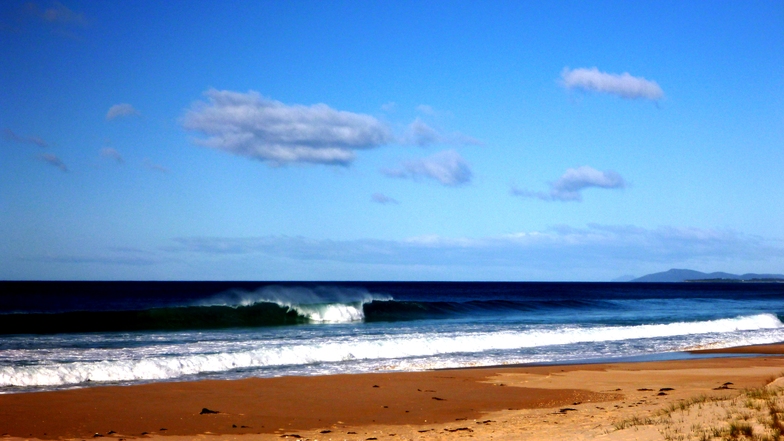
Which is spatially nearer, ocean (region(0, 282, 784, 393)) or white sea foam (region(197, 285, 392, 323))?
ocean (region(0, 282, 784, 393))

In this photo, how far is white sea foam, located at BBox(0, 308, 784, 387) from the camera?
16.5 metres

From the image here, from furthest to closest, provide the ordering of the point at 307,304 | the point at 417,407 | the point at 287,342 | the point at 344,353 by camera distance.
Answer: the point at 307,304 < the point at 287,342 < the point at 344,353 < the point at 417,407

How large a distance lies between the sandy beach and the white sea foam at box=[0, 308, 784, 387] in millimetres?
1894

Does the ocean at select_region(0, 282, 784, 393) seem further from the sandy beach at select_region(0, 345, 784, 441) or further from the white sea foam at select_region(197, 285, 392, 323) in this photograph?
the sandy beach at select_region(0, 345, 784, 441)

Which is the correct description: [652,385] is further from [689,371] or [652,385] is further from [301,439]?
[301,439]

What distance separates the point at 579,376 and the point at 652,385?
1.97m

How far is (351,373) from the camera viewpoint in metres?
17.3

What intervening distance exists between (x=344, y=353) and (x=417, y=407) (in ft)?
26.9

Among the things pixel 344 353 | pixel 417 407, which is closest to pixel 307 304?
pixel 344 353

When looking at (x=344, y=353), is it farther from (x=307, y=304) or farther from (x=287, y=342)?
(x=307, y=304)

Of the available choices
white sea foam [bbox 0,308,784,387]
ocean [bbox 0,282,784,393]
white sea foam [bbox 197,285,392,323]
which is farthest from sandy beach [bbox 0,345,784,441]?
white sea foam [bbox 197,285,392,323]

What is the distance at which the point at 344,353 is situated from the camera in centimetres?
2075

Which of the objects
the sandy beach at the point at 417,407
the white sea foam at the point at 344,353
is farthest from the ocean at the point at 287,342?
the sandy beach at the point at 417,407

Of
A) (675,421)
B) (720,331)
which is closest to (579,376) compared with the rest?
(675,421)
